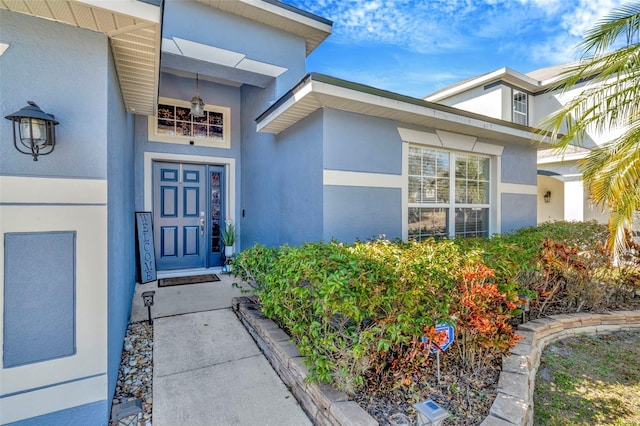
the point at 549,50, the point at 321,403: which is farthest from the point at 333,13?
the point at 321,403

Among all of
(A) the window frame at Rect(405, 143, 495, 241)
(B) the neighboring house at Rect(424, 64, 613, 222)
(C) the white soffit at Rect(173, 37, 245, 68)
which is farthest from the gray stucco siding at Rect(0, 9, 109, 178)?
(B) the neighboring house at Rect(424, 64, 613, 222)

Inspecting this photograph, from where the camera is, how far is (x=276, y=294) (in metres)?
2.89

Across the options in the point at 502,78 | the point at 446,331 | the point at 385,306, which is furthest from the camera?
the point at 502,78

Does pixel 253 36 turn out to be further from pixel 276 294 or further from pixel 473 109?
pixel 473 109

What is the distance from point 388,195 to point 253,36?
392 centimetres

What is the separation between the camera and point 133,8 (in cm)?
214

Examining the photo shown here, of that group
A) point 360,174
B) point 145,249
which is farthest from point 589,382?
point 145,249

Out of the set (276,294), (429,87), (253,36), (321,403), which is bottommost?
(321,403)

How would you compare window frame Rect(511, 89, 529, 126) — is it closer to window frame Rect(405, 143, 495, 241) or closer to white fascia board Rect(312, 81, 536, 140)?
window frame Rect(405, 143, 495, 241)

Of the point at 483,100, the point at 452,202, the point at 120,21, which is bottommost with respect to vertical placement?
the point at 452,202

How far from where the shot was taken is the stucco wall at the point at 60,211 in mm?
2043

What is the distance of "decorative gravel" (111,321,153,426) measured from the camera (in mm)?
2603

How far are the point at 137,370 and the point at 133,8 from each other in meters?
3.15

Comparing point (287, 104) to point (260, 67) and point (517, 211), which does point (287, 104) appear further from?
point (517, 211)
